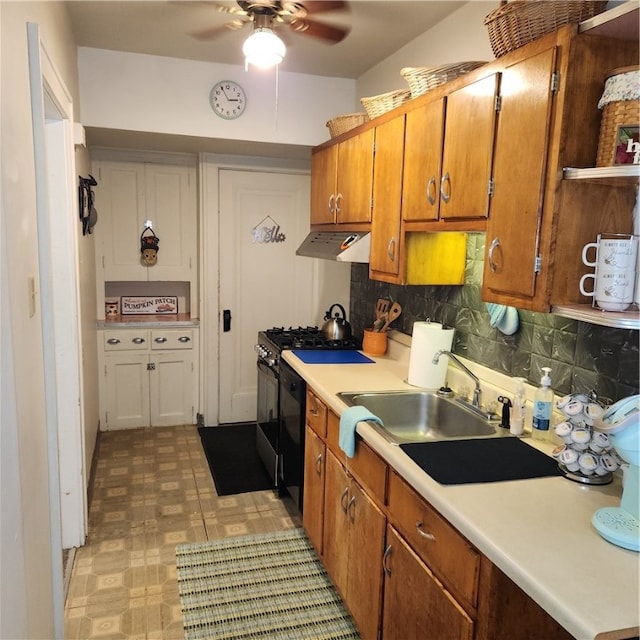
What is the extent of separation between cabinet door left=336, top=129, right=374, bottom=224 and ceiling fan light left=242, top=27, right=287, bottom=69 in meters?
0.58

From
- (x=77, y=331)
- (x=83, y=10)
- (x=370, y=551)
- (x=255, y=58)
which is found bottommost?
(x=370, y=551)

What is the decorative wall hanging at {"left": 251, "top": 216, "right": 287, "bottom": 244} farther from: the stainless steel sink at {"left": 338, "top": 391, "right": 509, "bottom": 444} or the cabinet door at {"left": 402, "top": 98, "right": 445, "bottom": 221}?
the stainless steel sink at {"left": 338, "top": 391, "right": 509, "bottom": 444}

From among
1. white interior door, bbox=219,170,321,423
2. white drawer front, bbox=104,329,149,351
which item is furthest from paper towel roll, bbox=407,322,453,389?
white drawer front, bbox=104,329,149,351

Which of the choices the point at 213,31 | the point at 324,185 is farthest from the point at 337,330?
the point at 213,31

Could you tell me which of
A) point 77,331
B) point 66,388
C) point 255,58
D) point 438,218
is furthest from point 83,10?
point 438,218

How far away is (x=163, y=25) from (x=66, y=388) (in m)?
1.87

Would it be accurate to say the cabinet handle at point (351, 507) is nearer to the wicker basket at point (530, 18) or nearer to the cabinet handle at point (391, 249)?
the cabinet handle at point (391, 249)

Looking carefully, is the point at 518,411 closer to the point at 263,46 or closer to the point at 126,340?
the point at 263,46

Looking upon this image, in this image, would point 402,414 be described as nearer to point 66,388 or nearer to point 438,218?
point 438,218

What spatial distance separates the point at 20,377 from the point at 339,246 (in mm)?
1859

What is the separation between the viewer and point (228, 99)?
337 cm

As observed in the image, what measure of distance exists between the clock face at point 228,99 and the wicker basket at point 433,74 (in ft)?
4.80

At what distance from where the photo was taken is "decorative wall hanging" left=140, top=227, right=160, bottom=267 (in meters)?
4.34

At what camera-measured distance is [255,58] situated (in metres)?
2.38
